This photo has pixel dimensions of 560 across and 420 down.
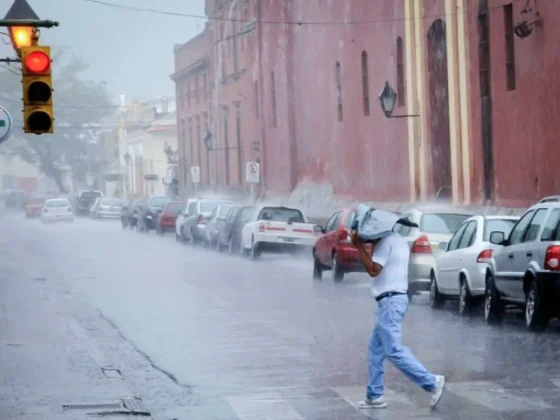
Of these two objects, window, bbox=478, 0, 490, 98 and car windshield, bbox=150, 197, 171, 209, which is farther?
car windshield, bbox=150, 197, 171, 209

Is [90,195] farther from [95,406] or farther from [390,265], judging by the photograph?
[390,265]

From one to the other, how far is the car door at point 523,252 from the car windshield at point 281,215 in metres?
21.1

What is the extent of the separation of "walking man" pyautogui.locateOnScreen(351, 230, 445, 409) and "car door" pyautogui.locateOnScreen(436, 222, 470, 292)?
30.0 feet

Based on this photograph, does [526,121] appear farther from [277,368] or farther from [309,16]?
[309,16]

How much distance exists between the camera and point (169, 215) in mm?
60188

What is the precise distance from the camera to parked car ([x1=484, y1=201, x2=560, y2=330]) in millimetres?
16562

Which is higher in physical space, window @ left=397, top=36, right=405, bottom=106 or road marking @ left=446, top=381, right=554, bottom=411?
window @ left=397, top=36, right=405, bottom=106

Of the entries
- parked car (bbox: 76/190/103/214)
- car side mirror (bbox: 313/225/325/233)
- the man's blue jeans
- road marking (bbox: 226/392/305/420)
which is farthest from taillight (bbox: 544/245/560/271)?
parked car (bbox: 76/190/103/214)

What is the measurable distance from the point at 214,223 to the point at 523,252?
29.2 meters

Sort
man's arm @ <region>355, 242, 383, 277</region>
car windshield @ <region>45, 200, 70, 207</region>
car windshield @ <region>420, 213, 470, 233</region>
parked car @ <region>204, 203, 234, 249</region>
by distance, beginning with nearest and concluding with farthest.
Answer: man's arm @ <region>355, 242, 383, 277</region> < car windshield @ <region>420, 213, 470, 233</region> < parked car @ <region>204, 203, 234, 249</region> < car windshield @ <region>45, 200, 70, 207</region>

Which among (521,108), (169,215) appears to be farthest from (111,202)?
(521,108)

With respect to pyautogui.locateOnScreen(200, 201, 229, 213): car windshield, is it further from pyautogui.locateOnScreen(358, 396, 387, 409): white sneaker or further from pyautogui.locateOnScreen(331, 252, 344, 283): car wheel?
pyautogui.locateOnScreen(358, 396, 387, 409): white sneaker

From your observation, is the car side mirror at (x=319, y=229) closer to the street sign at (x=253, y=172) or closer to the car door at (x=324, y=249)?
the car door at (x=324, y=249)

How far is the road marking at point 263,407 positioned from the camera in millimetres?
11102
